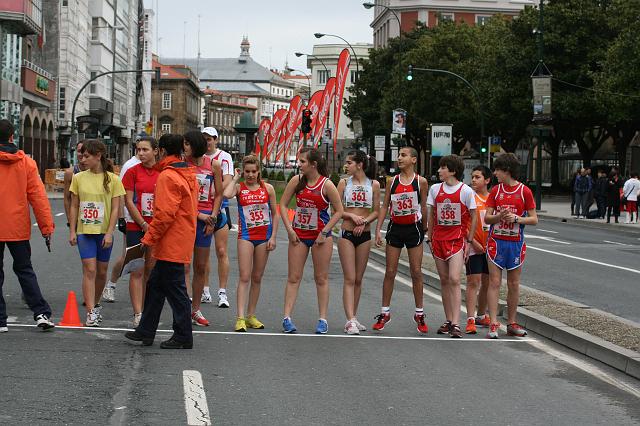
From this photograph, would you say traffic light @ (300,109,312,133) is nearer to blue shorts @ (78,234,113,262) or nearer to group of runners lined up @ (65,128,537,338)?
group of runners lined up @ (65,128,537,338)

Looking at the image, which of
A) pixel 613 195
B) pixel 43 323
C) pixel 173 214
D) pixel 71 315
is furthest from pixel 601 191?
pixel 173 214

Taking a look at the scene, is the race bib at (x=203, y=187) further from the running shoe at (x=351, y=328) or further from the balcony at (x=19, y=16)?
the balcony at (x=19, y=16)

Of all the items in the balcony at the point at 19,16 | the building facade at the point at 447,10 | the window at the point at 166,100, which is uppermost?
the building facade at the point at 447,10

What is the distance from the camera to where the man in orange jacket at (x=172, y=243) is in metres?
→ 9.70

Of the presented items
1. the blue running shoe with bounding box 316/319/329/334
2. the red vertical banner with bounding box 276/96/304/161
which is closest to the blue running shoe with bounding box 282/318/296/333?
the blue running shoe with bounding box 316/319/329/334

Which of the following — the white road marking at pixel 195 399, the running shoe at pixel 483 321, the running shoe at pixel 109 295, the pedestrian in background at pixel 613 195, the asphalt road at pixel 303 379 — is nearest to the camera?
the white road marking at pixel 195 399

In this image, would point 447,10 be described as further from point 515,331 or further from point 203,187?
point 515,331

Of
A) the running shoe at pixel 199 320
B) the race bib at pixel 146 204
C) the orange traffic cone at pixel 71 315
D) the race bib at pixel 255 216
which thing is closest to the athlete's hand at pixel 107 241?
the race bib at pixel 146 204

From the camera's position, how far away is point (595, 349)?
10227 mm

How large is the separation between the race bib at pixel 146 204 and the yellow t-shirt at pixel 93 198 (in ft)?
0.62

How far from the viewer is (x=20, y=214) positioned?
10.4 metres

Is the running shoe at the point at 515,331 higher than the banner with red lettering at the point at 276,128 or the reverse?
the reverse

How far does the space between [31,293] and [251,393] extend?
3323mm

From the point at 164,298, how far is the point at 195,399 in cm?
244
